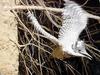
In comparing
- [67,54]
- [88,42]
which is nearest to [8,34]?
[67,54]

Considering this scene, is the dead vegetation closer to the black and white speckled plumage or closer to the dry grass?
the dry grass

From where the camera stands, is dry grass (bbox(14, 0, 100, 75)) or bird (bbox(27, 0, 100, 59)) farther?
dry grass (bbox(14, 0, 100, 75))

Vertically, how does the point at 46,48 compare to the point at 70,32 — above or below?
below

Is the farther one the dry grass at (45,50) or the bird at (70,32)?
the dry grass at (45,50)

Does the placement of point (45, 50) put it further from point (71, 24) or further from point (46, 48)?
point (71, 24)

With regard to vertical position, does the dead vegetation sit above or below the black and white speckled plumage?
below

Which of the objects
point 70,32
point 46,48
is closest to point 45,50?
point 46,48

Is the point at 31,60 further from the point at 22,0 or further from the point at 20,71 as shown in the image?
the point at 22,0

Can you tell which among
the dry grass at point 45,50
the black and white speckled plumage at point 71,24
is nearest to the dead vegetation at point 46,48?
the dry grass at point 45,50

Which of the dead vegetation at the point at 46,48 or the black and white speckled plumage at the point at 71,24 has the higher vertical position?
the black and white speckled plumage at the point at 71,24

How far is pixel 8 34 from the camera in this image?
1.24 metres

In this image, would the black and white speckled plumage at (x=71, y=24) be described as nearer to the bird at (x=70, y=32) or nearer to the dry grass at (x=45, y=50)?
the bird at (x=70, y=32)

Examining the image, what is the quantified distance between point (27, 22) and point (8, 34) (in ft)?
0.46

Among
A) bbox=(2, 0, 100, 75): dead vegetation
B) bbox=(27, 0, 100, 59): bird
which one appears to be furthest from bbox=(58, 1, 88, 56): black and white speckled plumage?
bbox=(2, 0, 100, 75): dead vegetation
